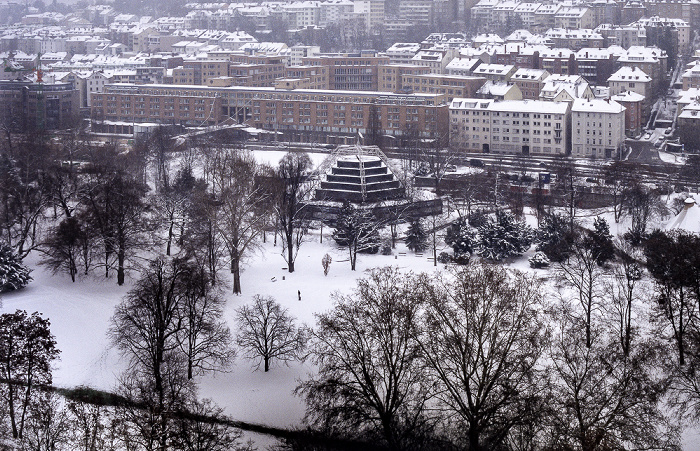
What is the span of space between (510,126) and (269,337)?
20.0 m

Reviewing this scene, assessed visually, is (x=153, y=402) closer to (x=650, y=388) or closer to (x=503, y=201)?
(x=650, y=388)

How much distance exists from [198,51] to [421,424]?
41.0 meters

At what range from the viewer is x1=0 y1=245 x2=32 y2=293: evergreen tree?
1689cm

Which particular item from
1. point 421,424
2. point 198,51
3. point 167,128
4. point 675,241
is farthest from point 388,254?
point 198,51

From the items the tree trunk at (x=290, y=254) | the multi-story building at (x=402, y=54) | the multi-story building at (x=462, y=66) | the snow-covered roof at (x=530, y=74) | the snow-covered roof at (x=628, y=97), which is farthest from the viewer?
the multi-story building at (x=402, y=54)

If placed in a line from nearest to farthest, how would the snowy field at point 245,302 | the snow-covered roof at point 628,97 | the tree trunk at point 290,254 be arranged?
1. the snowy field at point 245,302
2. the tree trunk at point 290,254
3. the snow-covered roof at point 628,97

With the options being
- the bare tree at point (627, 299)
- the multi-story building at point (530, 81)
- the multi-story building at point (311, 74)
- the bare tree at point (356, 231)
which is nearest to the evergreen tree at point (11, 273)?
the bare tree at point (356, 231)

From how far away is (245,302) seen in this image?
16.6m

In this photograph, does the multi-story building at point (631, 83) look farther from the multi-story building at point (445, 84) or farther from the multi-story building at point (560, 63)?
the multi-story building at point (445, 84)

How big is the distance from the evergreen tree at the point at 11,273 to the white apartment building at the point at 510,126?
17.5 m

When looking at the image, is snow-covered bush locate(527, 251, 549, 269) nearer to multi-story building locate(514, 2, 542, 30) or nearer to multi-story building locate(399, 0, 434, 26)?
multi-story building locate(514, 2, 542, 30)

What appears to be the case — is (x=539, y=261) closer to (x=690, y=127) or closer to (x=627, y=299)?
(x=627, y=299)

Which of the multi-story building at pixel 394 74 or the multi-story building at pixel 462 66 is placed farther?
the multi-story building at pixel 394 74

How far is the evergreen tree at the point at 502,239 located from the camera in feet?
61.7
